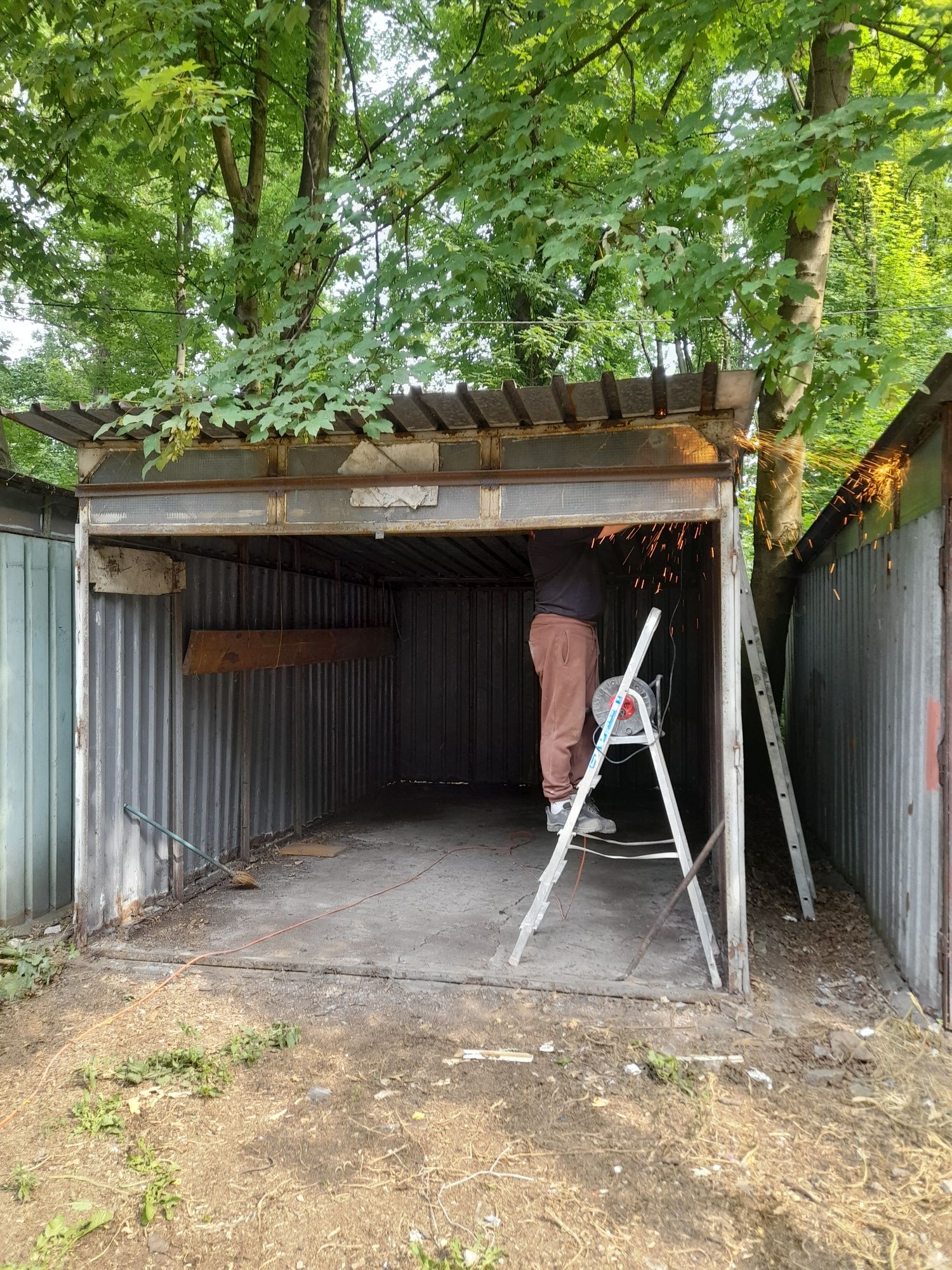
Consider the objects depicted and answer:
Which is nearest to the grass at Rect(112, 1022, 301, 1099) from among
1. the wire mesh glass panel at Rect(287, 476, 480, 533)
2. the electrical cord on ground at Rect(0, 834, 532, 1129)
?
the electrical cord on ground at Rect(0, 834, 532, 1129)

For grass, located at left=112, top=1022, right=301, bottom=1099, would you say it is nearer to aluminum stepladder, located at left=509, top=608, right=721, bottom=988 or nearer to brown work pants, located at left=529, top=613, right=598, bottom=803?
aluminum stepladder, located at left=509, top=608, right=721, bottom=988

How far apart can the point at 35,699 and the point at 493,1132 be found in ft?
12.8

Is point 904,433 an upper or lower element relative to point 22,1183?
upper

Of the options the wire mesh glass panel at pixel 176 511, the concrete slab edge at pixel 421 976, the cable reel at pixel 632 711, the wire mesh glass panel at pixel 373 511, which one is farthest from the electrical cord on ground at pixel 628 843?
the wire mesh glass panel at pixel 176 511

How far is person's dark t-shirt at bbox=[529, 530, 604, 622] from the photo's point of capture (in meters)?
5.91

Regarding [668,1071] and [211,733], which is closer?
[668,1071]

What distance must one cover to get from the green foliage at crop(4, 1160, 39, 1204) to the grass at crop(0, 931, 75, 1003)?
5.39 ft

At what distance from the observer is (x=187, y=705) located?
6.04 metres

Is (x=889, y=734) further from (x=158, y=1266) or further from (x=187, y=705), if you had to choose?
(x=187, y=705)

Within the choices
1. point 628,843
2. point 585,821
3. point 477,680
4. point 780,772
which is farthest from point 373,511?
point 477,680

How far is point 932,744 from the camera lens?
3.86 meters

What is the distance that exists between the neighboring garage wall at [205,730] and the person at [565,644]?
2.63m

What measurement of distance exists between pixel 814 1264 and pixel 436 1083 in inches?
64.4

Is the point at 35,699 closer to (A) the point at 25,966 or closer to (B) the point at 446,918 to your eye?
(A) the point at 25,966
